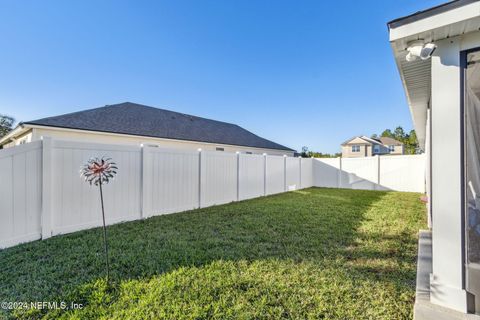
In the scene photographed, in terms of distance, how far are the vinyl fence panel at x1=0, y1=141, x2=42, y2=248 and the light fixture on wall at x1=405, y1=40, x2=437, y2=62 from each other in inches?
217

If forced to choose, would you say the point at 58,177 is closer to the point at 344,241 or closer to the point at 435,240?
the point at 344,241

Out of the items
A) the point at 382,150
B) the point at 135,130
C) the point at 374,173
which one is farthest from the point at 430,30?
the point at 382,150

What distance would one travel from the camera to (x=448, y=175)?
200 cm

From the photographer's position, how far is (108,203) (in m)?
5.01

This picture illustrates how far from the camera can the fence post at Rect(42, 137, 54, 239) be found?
13.4 feet

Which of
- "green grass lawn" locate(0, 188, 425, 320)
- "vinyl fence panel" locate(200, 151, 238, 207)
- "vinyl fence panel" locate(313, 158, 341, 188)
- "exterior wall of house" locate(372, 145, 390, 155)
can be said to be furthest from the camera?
"exterior wall of house" locate(372, 145, 390, 155)

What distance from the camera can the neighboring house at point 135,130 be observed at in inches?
353

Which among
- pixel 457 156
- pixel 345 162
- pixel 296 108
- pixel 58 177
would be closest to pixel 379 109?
pixel 296 108

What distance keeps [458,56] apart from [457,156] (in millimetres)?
858

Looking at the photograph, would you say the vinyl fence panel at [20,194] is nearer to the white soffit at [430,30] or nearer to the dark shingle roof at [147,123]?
the white soffit at [430,30]

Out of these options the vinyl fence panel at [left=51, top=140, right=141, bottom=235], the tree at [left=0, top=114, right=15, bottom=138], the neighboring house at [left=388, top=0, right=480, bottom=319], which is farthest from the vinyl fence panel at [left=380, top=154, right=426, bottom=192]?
the tree at [left=0, top=114, right=15, bottom=138]

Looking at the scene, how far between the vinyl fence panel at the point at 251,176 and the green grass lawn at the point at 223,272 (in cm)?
360

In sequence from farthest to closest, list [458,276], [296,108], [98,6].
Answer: [296,108]
[98,6]
[458,276]

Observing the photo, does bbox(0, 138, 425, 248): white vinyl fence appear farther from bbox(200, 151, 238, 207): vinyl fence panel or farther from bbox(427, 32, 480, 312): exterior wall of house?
bbox(427, 32, 480, 312): exterior wall of house
